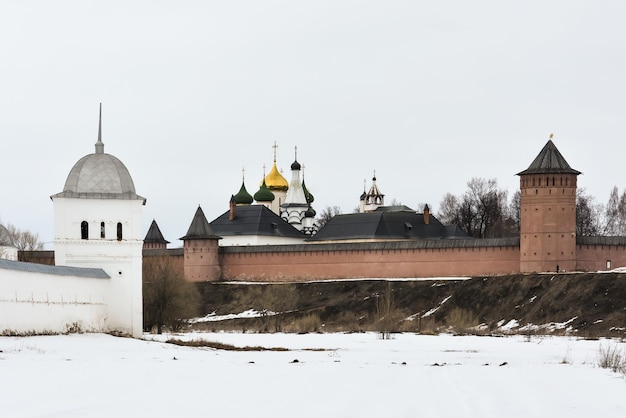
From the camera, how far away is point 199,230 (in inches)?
2447

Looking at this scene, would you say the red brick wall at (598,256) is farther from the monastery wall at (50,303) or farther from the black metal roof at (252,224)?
the monastery wall at (50,303)

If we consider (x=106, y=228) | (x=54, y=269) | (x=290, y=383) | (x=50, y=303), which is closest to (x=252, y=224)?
(x=106, y=228)

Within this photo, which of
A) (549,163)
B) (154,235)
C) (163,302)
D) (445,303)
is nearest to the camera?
(163,302)

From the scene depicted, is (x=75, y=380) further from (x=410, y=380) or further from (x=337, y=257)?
(x=337, y=257)

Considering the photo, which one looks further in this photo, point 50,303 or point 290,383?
point 50,303

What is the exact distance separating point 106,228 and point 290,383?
1629 cm

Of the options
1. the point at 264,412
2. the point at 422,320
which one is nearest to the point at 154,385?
the point at 264,412

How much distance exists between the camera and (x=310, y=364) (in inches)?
822

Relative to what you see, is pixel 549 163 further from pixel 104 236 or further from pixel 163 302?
pixel 104 236

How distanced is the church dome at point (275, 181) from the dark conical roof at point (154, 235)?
14.4 metres

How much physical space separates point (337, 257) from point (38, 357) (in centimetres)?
3941

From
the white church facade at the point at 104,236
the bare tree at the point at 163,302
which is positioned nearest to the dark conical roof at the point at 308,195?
the bare tree at the point at 163,302

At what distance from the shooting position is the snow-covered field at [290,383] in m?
13.6

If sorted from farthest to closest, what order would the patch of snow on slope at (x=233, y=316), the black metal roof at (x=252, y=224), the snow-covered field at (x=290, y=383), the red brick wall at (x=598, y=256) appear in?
the black metal roof at (x=252, y=224) → the patch of snow on slope at (x=233, y=316) → the red brick wall at (x=598, y=256) → the snow-covered field at (x=290, y=383)
